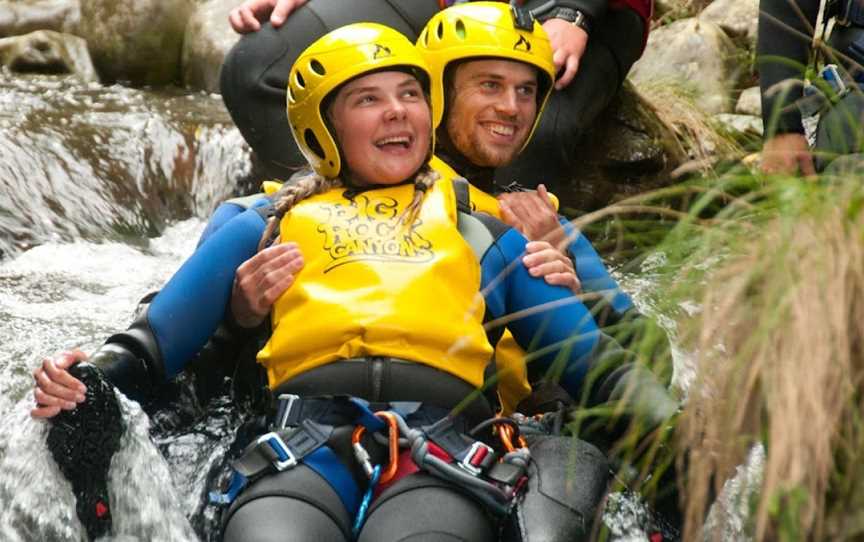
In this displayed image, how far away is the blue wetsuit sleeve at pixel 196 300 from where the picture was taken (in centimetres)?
350

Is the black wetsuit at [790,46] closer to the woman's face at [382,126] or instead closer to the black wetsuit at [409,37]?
the black wetsuit at [409,37]

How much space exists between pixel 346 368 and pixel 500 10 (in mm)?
1529

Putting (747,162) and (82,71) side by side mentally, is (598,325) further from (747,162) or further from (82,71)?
(82,71)

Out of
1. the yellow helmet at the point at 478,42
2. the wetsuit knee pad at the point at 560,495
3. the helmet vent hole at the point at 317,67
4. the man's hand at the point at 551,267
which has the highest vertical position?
the helmet vent hole at the point at 317,67

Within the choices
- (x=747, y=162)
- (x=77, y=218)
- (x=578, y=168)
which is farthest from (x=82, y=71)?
(x=747, y=162)

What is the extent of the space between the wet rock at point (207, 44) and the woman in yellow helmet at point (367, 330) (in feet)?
19.5

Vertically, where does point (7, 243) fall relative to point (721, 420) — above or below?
below

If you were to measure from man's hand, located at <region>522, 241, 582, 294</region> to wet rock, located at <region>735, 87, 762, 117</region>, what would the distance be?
18.9ft

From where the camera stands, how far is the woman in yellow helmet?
3.08 meters

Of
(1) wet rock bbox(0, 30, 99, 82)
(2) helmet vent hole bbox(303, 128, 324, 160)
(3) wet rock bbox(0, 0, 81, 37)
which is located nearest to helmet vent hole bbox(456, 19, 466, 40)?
(2) helmet vent hole bbox(303, 128, 324, 160)

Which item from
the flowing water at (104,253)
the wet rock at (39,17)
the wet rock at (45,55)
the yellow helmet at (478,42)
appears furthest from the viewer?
the wet rock at (39,17)

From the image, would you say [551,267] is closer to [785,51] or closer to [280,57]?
[785,51]

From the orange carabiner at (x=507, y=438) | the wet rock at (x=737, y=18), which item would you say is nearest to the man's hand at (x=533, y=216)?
the orange carabiner at (x=507, y=438)

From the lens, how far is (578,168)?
614 cm
